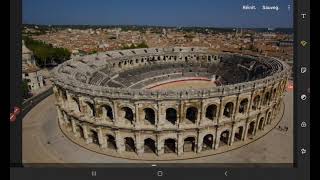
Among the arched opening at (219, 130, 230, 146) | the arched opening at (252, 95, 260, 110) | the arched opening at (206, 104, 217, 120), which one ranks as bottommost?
the arched opening at (219, 130, 230, 146)

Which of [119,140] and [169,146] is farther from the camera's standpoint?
[169,146]

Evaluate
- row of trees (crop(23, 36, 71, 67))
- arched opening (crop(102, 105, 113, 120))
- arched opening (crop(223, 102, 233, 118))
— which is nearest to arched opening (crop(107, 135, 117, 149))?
arched opening (crop(102, 105, 113, 120))

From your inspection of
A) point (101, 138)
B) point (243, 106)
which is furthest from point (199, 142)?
point (101, 138)

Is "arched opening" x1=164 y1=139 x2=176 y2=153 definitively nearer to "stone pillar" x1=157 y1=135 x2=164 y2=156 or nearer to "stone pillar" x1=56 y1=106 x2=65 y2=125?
"stone pillar" x1=157 y1=135 x2=164 y2=156

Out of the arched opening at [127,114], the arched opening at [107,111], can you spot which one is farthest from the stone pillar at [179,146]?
the arched opening at [107,111]

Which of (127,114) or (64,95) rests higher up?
(64,95)

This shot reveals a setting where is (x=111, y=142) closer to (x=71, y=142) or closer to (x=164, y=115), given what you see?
(x=71, y=142)

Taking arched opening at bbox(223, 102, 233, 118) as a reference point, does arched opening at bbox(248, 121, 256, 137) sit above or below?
below
